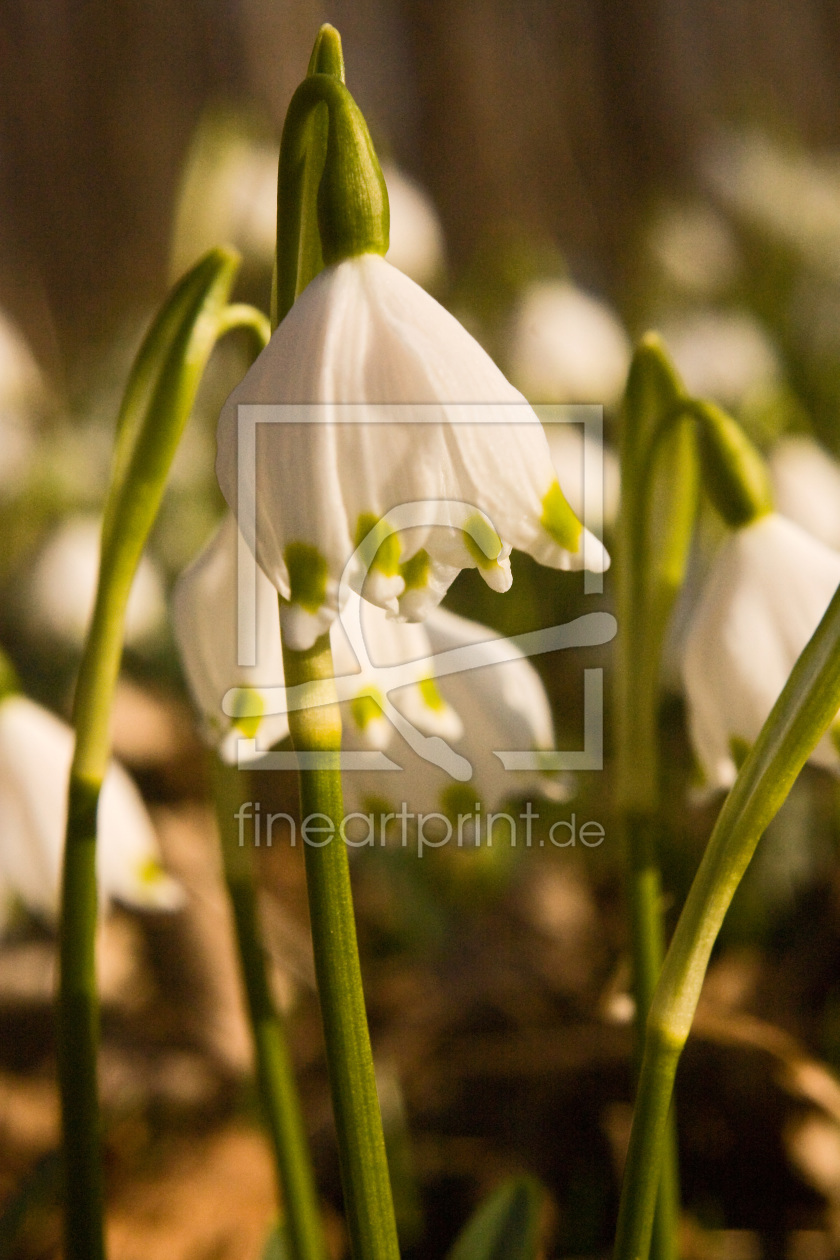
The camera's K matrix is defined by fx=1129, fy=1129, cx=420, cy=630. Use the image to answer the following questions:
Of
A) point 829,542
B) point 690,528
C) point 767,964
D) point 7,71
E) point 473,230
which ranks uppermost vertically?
point 7,71

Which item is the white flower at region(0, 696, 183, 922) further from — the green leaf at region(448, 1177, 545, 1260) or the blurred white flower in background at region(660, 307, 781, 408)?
the blurred white flower in background at region(660, 307, 781, 408)

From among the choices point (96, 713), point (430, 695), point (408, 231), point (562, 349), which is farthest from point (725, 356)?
point (96, 713)

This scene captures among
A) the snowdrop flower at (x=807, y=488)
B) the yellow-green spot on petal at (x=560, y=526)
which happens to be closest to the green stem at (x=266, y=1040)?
the yellow-green spot on petal at (x=560, y=526)

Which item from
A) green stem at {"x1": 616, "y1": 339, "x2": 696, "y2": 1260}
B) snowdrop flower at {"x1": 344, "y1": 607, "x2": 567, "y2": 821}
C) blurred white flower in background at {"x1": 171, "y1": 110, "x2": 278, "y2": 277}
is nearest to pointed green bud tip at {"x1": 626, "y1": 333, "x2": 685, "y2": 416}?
green stem at {"x1": 616, "y1": 339, "x2": 696, "y2": 1260}

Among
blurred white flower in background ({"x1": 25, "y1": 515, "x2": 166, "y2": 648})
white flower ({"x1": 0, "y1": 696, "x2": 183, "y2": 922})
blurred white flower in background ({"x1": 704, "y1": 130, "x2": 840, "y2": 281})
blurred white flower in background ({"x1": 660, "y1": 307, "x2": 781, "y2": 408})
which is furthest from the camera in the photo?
blurred white flower in background ({"x1": 704, "y1": 130, "x2": 840, "y2": 281})

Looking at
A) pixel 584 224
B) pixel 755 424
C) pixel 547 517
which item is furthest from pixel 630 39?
pixel 547 517

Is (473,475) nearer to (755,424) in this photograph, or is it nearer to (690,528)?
(690,528)

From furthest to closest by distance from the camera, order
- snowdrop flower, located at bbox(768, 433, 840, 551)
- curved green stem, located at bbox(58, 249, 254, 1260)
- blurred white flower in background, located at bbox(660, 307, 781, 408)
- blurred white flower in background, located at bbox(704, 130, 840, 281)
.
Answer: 1. blurred white flower in background, located at bbox(704, 130, 840, 281)
2. blurred white flower in background, located at bbox(660, 307, 781, 408)
3. snowdrop flower, located at bbox(768, 433, 840, 551)
4. curved green stem, located at bbox(58, 249, 254, 1260)
